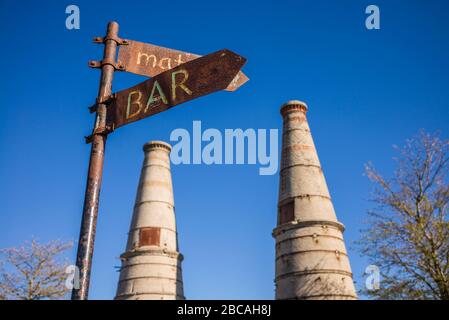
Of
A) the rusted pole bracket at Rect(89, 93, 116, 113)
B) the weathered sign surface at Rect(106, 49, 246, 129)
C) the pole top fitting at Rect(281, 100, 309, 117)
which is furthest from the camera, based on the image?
the pole top fitting at Rect(281, 100, 309, 117)

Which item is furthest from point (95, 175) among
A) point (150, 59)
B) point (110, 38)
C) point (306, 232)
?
point (306, 232)

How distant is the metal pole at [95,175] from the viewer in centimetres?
403

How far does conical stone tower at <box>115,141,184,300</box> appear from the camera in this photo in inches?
830

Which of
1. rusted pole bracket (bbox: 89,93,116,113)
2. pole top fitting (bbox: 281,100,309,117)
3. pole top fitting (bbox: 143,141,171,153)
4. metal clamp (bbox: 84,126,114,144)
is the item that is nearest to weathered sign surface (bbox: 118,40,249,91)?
rusted pole bracket (bbox: 89,93,116,113)

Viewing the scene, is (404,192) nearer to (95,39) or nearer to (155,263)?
(155,263)

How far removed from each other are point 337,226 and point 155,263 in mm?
9260

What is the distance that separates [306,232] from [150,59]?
13.3 metres

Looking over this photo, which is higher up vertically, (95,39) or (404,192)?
(404,192)

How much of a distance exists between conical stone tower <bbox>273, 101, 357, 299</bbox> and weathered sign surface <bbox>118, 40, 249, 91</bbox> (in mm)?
12576

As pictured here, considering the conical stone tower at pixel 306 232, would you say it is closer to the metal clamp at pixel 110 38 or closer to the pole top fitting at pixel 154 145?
the pole top fitting at pixel 154 145

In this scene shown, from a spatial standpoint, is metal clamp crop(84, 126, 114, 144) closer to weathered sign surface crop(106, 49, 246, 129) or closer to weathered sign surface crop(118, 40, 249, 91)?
weathered sign surface crop(106, 49, 246, 129)
